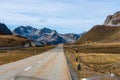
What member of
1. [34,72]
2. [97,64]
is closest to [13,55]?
[97,64]

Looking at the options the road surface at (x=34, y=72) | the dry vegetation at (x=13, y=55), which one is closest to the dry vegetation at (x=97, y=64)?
the road surface at (x=34, y=72)

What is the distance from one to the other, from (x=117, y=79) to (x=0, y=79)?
8.18 m

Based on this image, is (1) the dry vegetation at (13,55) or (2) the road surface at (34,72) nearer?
(2) the road surface at (34,72)

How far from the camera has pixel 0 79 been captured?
1944 centimetres

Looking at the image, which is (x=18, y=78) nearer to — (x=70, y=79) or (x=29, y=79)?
(x=29, y=79)

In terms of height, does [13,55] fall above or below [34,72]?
above

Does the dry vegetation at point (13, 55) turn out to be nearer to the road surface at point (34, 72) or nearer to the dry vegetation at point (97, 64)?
the dry vegetation at point (97, 64)

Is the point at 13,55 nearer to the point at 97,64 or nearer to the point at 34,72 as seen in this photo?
the point at 97,64

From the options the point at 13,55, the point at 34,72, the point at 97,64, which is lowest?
the point at 97,64

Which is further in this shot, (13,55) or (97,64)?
(13,55)

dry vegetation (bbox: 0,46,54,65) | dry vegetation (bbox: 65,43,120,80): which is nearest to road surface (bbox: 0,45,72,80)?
dry vegetation (bbox: 65,43,120,80)

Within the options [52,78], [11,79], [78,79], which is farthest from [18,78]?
[78,79]

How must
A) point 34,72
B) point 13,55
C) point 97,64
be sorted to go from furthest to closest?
point 13,55
point 97,64
point 34,72

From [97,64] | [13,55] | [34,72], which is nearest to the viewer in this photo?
[34,72]
